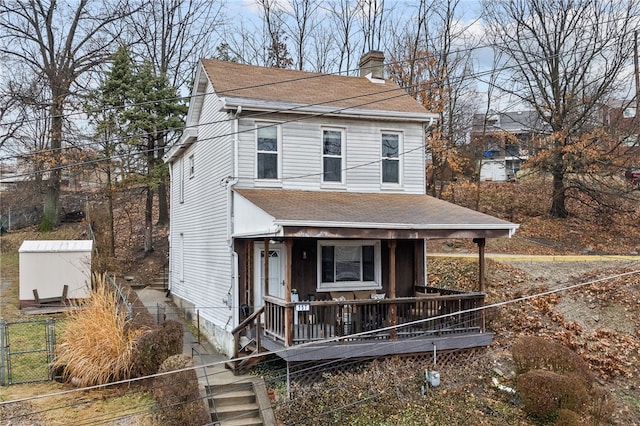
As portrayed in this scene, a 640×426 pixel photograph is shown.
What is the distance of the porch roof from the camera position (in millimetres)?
10312

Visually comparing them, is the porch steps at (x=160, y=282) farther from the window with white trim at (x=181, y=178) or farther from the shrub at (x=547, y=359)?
the shrub at (x=547, y=359)

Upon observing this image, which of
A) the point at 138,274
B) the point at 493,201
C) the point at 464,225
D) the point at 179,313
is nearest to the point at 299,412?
the point at 464,225

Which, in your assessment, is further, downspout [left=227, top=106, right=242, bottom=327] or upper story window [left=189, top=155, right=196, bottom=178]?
upper story window [left=189, top=155, right=196, bottom=178]

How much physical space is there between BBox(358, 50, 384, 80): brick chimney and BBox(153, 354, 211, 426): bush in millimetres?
11951

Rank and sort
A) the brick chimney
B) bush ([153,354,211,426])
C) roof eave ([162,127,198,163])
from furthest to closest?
the brick chimney → roof eave ([162,127,198,163]) → bush ([153,354,211,426])

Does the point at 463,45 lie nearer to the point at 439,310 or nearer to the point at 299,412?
the point at 439,310

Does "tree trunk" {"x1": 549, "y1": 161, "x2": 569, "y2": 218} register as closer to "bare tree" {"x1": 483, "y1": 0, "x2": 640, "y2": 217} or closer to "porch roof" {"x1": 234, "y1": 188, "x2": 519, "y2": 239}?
"bare tree" {"x1": 483, "y1": 0, "x2": 640, "y2": 217}

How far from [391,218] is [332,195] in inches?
110

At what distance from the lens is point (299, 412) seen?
9.88 meters

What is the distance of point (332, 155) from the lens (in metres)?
14.4

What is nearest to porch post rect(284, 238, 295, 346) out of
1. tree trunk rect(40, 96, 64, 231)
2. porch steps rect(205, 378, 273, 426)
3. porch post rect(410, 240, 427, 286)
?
porch steps rect(205, 378, 273, 426)

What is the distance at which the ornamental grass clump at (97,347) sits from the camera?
1078 centimetres

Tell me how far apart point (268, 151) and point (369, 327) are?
550cm

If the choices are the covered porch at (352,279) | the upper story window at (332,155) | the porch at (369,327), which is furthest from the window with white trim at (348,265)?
the upper story window at (332,155)
